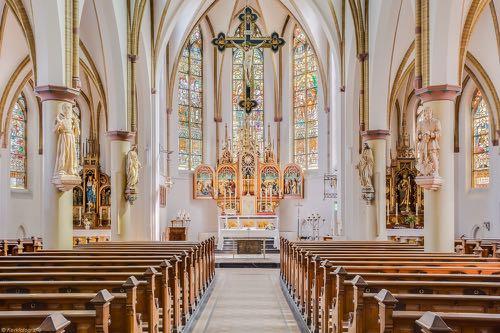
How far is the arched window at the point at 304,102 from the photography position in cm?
3262

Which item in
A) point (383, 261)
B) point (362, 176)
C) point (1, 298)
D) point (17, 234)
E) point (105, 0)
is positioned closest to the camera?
point (1, 298)

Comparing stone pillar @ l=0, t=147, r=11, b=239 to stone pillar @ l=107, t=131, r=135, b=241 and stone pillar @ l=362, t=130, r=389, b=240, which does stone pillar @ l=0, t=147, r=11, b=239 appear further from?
stone pillar @ l=362, t=130, r=389, b=240

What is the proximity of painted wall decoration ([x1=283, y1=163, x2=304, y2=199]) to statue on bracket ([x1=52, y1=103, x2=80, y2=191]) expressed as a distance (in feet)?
59.7

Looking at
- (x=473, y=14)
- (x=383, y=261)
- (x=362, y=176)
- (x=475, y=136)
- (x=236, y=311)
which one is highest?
(x=473, y=14)

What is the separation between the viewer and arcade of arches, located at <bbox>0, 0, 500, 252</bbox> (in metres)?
13.6

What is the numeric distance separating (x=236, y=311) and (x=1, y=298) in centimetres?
700

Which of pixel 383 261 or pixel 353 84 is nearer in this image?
pixel 383 261

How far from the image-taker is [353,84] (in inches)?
906

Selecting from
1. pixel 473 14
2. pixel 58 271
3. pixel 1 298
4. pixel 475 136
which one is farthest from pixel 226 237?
pixel 1 298

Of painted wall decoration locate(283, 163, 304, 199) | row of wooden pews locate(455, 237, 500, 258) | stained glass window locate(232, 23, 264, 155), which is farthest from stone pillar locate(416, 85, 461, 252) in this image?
stained glass window locate(232, 23, 264, 155)

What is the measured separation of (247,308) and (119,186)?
8.82m

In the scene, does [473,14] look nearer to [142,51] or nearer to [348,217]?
[348,217]

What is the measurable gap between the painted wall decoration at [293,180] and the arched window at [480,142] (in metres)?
8.26

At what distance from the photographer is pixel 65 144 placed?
13258 millimetres
